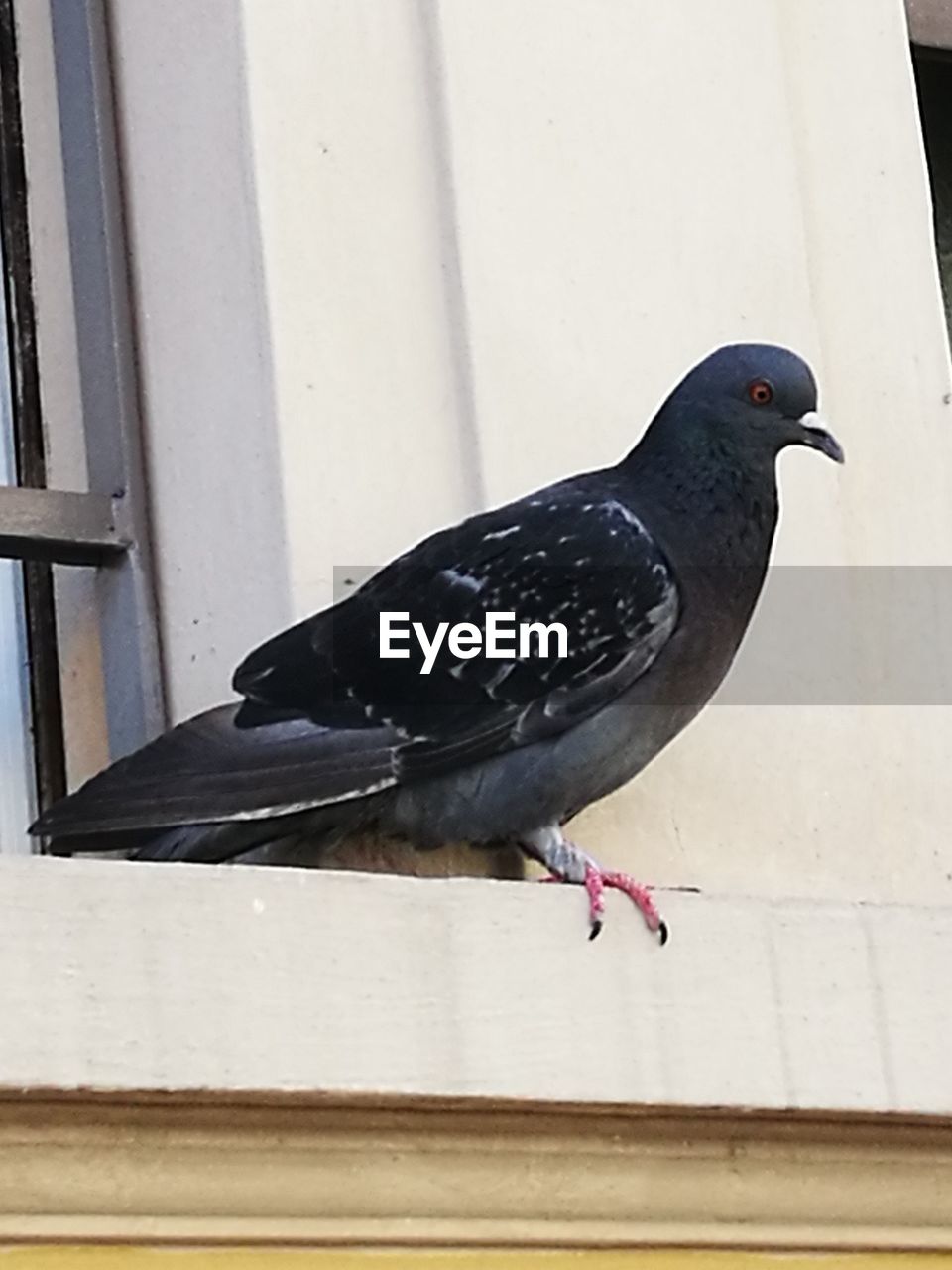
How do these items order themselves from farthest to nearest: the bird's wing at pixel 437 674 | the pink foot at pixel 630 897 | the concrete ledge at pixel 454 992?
the bird's wing at pixel 437 674, the pink foot at pixel 630 897, the concrete ledge at pixel 454 992

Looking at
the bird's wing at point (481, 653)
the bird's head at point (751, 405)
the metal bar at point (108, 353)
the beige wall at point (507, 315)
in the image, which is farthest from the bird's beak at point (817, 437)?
the metal bar at point (108, 353)

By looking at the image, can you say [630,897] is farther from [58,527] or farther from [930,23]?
[930,23]

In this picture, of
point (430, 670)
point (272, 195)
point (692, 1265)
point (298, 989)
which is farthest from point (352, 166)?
point (692, 1265)

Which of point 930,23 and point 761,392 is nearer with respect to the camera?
point 761,392

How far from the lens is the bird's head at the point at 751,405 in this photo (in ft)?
8.77

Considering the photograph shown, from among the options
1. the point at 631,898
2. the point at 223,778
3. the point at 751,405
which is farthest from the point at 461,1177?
the point at 751,405

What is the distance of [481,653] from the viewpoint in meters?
2.51

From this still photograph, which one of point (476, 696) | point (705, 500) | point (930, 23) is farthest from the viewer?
point (930, 23)

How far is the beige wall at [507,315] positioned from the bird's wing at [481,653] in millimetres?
115

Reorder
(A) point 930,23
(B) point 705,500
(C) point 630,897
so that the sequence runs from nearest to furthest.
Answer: (C) point 630,897
(B) point 705,500
(A) point 930,23

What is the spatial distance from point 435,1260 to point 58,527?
0.94 metres

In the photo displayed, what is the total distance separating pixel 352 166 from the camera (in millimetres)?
2766

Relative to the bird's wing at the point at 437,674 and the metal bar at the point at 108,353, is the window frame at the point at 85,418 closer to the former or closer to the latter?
the metal bar at the point at 108,353

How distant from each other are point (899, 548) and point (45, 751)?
101cm
